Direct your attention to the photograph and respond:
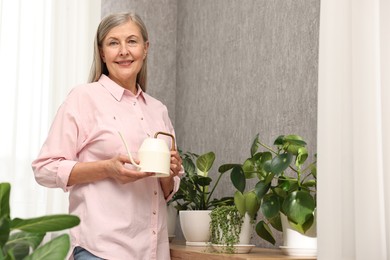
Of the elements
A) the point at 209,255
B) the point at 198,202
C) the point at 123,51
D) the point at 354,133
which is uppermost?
the point at 123,51

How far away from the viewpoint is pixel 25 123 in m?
2.79

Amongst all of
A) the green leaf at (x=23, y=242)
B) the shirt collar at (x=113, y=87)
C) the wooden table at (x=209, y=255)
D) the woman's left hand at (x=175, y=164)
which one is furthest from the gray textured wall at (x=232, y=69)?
the green leaf at (x=23, y=242)

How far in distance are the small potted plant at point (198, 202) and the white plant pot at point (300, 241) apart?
398 millimetres

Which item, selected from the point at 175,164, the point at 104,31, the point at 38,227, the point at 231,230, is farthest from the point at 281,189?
the point at 38,227

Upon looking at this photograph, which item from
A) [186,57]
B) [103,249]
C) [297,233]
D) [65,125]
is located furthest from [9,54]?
[297,233]

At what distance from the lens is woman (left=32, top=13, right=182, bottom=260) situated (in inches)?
70.7

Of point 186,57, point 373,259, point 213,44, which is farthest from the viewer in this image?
point 186,57

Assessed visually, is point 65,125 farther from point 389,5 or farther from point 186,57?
point 186,57

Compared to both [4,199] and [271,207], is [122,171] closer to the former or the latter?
[271,207]

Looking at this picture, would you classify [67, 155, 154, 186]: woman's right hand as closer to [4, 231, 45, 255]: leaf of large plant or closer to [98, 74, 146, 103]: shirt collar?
[98, 74, 146, 103]: shirt collar

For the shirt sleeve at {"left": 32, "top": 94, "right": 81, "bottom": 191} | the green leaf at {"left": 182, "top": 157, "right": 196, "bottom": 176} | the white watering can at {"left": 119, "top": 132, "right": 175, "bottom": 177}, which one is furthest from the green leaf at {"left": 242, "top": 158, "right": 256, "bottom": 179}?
the shirt sleeve at {"left": 32, "top": 94, "right": 81, "bottom": 191}

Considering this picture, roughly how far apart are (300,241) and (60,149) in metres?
0.77

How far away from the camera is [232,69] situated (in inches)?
112

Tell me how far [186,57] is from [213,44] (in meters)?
0.25
